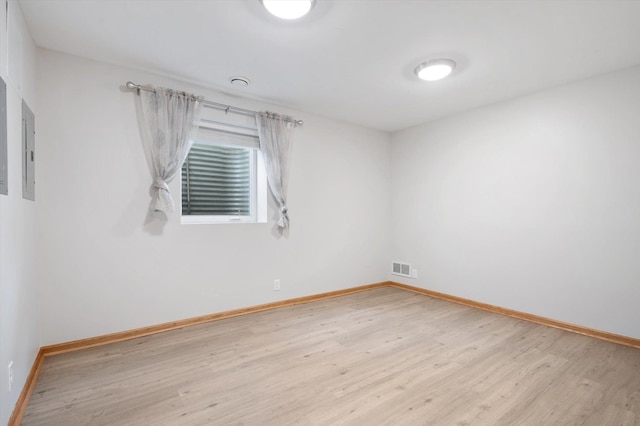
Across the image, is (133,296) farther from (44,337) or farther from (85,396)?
(85,396)

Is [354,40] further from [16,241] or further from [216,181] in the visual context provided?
[16,241]

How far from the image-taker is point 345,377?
Answer: 2.11 m

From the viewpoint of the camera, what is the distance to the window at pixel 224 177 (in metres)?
3.34

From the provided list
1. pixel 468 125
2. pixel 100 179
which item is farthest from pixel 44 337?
pixel 468 125

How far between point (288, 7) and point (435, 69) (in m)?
1.45

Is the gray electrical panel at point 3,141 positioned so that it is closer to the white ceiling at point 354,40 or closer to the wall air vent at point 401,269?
the white ceiling at point 354,40

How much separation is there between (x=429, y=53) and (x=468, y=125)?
169 centimetres

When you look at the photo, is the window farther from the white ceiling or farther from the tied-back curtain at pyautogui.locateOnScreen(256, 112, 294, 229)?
the white ceiling

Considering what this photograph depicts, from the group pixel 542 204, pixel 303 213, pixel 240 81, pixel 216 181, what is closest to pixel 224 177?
pixel 216 181

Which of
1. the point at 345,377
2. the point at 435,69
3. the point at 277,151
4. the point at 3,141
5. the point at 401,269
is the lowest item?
the point at 345,377

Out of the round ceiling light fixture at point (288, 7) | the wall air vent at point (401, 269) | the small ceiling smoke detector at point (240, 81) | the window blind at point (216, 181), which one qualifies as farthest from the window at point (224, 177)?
the wall air vent at point (401, 269)

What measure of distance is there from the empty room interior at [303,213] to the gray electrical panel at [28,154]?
3 centimetres

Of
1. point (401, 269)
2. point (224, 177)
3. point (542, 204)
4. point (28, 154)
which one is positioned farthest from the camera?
point (401, 269)

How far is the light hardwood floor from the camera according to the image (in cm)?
172
